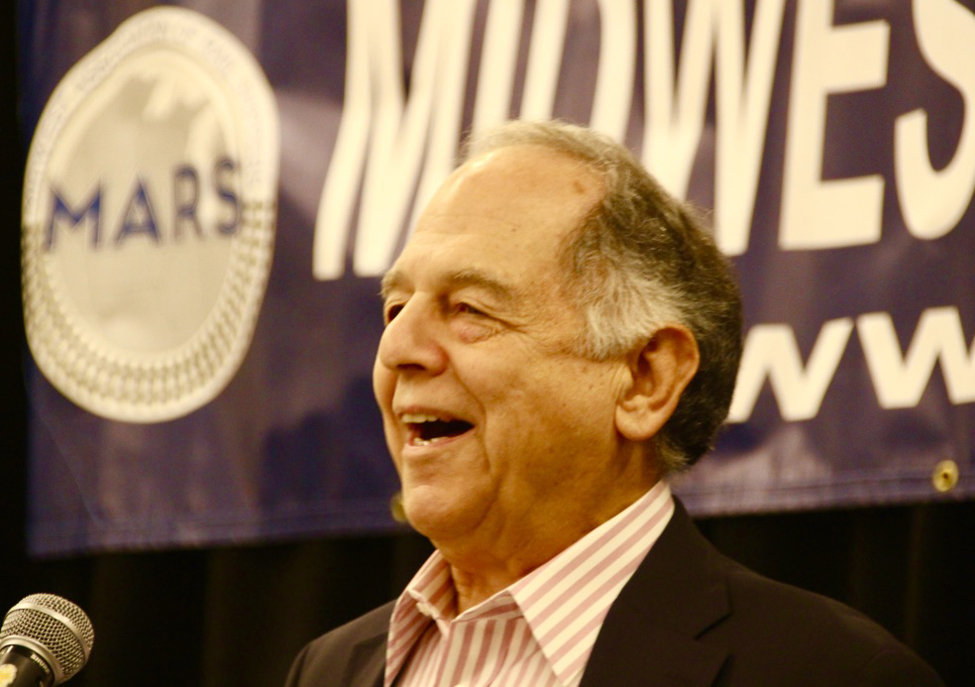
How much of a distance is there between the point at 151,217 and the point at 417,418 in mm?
1505

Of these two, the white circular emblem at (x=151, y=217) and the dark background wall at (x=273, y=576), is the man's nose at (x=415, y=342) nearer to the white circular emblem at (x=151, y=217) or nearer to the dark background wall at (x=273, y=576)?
the dark background wall at (x=273, y=576)

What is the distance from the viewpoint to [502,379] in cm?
171

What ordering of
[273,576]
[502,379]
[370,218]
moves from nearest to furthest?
[502,379], [370,218], [273,576]

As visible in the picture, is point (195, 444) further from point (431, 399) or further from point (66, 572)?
point (431, 399)

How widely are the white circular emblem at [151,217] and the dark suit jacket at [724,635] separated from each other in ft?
4.83

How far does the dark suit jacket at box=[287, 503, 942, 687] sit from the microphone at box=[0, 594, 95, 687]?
1.93 feet

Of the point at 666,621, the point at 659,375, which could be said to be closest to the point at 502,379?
the point at 659,375

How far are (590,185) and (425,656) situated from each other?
0.67 m

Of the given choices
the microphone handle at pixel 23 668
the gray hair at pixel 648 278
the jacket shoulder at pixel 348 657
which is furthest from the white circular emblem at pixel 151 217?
the microphone handle at pixel 23 668

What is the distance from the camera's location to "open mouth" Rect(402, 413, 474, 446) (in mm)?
1755

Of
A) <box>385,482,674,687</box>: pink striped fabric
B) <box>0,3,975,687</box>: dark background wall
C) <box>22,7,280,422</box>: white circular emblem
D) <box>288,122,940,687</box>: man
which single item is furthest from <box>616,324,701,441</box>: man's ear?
<box>22,7,280,422</box>: white circular emblem

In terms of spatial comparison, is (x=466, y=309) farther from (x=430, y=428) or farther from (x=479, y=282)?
(x=430, y=428)

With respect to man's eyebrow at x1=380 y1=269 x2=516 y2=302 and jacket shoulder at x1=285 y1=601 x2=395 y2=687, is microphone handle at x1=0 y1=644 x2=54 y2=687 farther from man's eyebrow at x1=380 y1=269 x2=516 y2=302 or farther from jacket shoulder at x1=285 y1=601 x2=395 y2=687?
man's eyebrow at x1=380 y1=269 x2=516 y2=302

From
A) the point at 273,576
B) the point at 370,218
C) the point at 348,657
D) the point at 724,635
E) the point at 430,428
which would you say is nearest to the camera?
the point at 724,635
